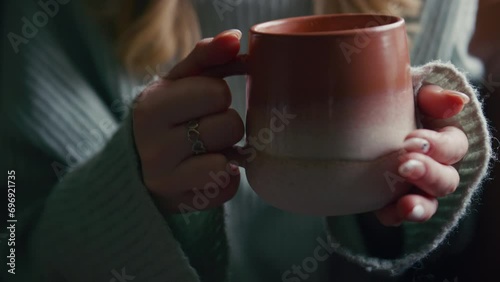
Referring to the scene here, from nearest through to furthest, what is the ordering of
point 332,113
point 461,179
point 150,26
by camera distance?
point 332,113 → point 461,179 → point 150,26

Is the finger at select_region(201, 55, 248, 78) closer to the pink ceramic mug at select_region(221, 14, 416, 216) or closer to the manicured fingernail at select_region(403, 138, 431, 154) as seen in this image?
the pink ceramic mug at select_region(221, 14, 416, 216)

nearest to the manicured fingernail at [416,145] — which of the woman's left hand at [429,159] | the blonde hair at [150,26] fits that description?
the woman's left hand at [429,159]

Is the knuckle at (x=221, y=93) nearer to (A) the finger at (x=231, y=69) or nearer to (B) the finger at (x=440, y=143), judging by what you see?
(A) the finger at (x=231, y=69)

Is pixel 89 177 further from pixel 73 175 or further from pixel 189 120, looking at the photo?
pixel 189 120

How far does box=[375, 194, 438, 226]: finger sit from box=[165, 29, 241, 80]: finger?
0.50ft

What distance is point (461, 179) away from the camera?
45cm

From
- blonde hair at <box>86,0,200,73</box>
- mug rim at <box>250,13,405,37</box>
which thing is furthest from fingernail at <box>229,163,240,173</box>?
blonde hair at <box>86,0,200,73</box>

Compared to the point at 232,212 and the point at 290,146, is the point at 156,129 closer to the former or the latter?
the point at 290,146

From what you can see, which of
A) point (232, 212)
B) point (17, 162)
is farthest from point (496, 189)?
point (17, 162)

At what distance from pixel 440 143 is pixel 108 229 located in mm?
283

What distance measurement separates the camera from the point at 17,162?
1.89ft

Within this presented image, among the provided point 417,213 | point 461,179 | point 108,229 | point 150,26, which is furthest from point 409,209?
point 150,26

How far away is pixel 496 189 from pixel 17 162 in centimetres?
52

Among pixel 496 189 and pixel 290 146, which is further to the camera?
pixel 496 189
